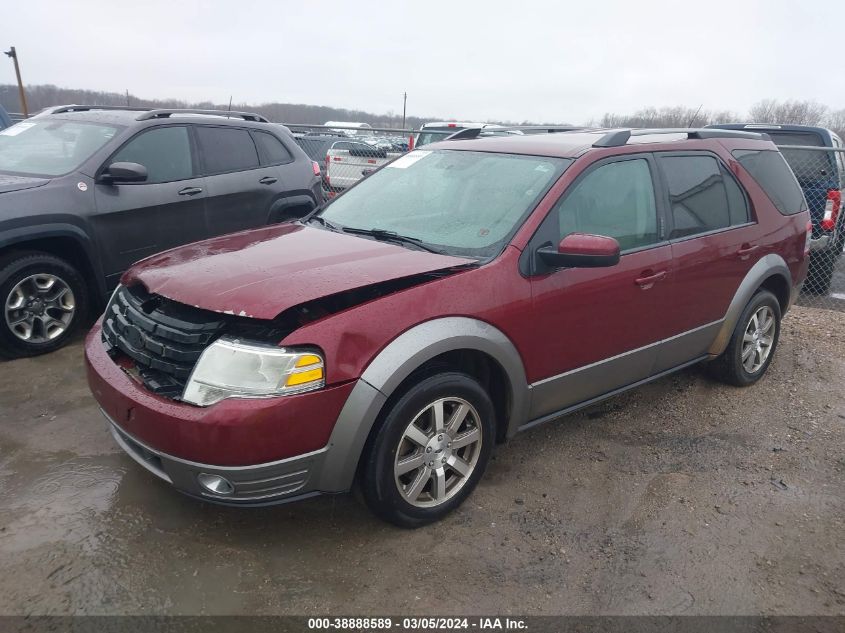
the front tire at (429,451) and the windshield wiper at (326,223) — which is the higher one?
the windshield wiper at (326,223)

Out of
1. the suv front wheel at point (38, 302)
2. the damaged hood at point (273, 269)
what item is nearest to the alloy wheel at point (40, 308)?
the suv front wheel at point (38, 302)

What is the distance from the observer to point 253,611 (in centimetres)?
241

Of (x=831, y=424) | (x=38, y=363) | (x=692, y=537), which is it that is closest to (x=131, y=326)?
(x=38, y=363)

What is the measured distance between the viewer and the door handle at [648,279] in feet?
11.6

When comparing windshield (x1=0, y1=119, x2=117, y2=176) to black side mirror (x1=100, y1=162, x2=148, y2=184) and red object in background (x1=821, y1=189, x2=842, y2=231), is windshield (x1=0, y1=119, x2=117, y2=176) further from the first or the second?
red object in background (x1=821, y1=189, x2=842, y2=231)

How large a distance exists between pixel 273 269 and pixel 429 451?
109cm

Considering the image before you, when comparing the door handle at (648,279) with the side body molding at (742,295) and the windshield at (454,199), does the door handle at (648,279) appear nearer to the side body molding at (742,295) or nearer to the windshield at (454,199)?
the windshield at (454,199)

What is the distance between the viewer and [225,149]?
5.95 m

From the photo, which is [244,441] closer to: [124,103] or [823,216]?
[823,216]

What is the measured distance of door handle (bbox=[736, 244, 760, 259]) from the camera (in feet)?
13.7

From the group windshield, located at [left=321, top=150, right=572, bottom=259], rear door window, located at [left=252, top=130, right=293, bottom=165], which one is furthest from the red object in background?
rear door window, located at [left=252, top=130, right=293, bottom=165]

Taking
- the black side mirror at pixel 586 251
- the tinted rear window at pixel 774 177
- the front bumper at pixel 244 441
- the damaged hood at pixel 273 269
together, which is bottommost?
the front bumper at pixel 244 441

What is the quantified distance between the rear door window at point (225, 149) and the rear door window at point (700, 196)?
3943mm

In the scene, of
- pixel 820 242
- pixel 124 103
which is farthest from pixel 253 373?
pixel 124 103
